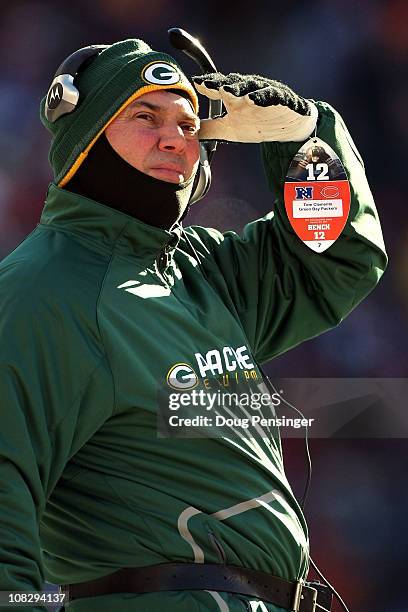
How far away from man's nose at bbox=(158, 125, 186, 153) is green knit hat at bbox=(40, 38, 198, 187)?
8 centimetres

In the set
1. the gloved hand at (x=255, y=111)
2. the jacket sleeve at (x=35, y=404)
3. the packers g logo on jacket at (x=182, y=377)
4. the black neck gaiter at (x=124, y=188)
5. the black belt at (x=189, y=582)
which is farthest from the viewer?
the gloved hand at (x=255, y=111)

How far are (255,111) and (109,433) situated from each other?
729 mm

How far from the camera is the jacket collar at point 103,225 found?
1822 mm

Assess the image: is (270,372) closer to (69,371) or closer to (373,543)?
(373,543)

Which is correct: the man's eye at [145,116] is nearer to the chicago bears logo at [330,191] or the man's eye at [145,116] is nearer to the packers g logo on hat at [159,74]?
the packers g logo on hat at [159,74]

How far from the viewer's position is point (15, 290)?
5.50 feet

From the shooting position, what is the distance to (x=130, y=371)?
168 cm

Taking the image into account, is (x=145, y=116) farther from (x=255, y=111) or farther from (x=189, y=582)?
(x=189, y=582)

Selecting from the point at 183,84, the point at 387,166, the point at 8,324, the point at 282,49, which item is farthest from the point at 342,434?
the point at 8,324

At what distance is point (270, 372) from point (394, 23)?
1569mm

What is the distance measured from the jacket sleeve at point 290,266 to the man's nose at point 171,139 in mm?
259

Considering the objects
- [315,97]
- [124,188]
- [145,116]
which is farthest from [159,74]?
[315,97]

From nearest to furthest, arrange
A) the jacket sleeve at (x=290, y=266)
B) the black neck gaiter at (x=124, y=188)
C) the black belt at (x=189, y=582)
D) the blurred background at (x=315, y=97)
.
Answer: the black belt at (x=189, y=582) < the black neck gaiter at (x=124, y=188) < the jacket sleeve at (x=290, y=266) < the blurred background at (x=315, y=97)

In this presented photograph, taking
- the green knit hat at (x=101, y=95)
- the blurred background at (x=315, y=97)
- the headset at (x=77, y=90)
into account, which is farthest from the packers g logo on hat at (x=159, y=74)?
the blurred background at (x=315, y=97)
